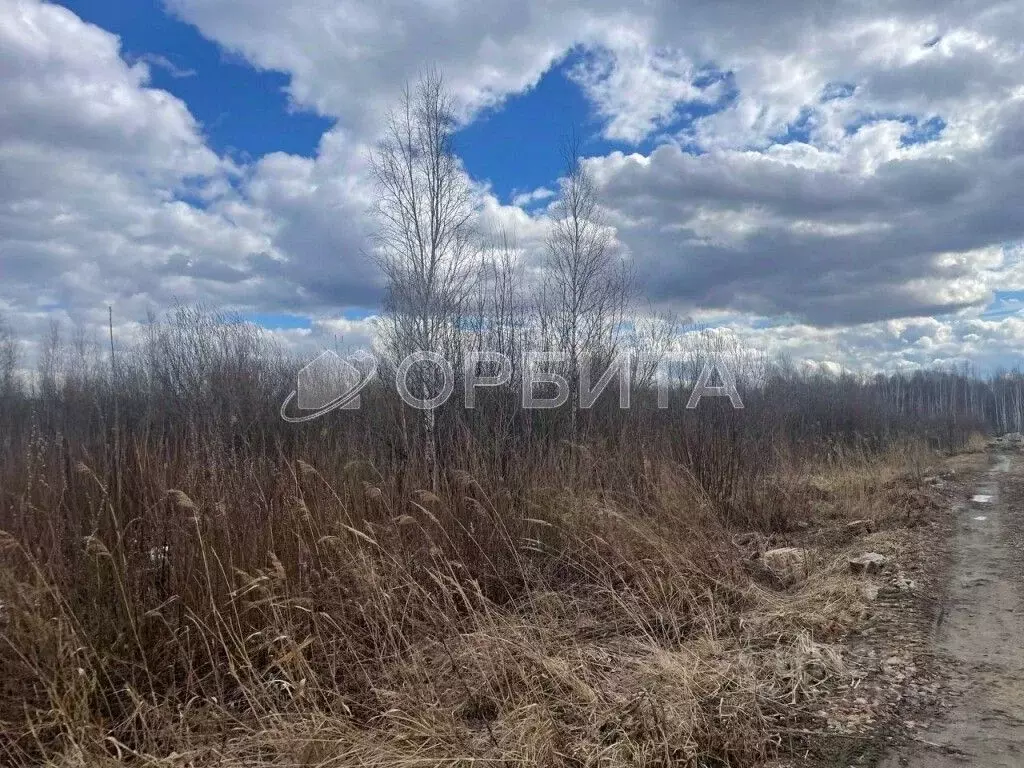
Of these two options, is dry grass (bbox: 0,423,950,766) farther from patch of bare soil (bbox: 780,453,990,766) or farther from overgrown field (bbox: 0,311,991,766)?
patch of bare soil (bbox: 780,453,990,766)

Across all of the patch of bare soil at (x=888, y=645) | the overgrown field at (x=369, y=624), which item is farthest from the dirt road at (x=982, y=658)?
the overgrown field at (x=369, y=624)

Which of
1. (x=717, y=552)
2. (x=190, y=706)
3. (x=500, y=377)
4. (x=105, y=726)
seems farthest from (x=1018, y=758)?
(x=500, y=377)

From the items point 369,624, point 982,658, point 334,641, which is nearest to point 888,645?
point 982,658

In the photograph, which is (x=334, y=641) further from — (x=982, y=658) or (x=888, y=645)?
(x=982, y=658)

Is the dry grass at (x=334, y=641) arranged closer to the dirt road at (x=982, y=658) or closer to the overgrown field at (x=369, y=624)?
the overgrown field at (x=369, y=624)

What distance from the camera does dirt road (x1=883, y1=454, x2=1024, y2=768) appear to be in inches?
122

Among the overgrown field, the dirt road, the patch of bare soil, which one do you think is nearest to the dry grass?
the overgrown field

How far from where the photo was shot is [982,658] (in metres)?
4.25

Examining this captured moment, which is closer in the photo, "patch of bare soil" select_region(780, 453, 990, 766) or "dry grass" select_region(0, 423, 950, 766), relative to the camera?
"dry grass" select_region(0, 423, 950, 766)

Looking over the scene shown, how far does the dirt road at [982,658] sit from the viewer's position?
3.09m

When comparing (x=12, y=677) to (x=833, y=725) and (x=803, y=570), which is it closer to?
(x=833, y=725)

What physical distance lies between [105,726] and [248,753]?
2.34 feet

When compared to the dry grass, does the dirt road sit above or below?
below

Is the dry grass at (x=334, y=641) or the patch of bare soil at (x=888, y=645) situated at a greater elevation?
the dry grass at (x=334, y=641)
